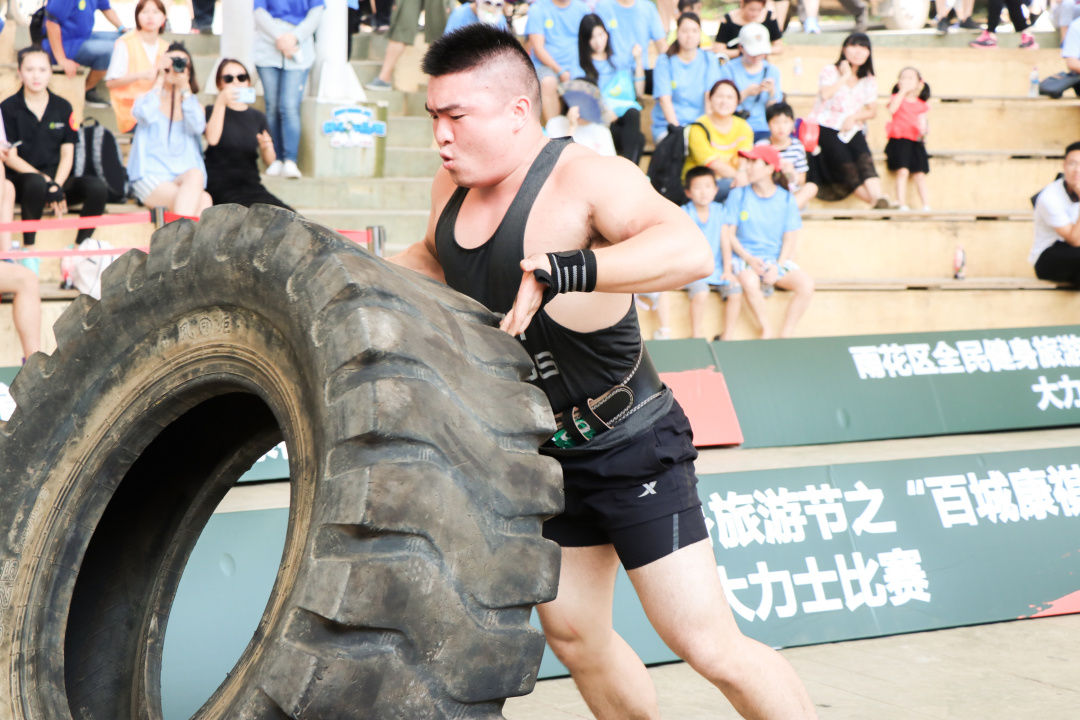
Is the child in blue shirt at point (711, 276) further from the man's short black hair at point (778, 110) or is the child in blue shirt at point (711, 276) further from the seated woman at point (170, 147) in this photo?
the seated woman at point (170, 147)

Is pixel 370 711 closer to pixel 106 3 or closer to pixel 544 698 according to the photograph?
pixel 544 698

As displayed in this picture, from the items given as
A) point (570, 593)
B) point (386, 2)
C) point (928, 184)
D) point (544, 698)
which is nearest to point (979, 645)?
point (544, 698)

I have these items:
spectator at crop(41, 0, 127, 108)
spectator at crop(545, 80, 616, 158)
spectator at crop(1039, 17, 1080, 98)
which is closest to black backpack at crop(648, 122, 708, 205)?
spectator at crop(545, 80, 616, 158)

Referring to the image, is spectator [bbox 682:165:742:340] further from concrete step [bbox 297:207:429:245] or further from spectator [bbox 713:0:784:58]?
spectator [bbox 713:0:784:58]

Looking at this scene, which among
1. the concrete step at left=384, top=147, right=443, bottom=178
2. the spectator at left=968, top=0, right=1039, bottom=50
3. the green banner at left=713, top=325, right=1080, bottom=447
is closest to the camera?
the green banner at left=713, top=325, right=1080, bottom=447

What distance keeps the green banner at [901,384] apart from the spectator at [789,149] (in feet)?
7.67

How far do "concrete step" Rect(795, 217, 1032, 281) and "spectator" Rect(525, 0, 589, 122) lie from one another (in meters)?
2.42

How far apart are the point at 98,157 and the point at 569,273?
20.2 feet

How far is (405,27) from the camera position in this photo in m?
10.3

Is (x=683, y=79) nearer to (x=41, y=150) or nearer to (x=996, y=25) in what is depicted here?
(x=41, y=150)

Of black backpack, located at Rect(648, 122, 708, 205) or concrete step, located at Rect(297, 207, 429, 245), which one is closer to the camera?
black backpack, located at Rect(648, 122, 708, 205)

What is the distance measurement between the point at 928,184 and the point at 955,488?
6.39 metres

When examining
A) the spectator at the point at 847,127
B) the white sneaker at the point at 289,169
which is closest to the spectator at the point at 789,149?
the spectator at the point at 847,127

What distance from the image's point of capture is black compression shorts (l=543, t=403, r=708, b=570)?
2.85m
